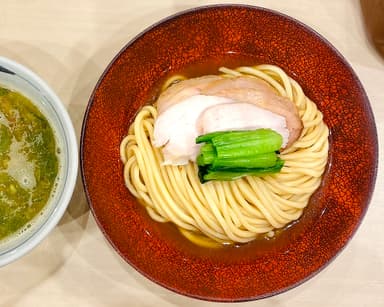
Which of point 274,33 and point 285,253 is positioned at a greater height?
point 274,33

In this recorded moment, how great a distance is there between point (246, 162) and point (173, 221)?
9.9 inches

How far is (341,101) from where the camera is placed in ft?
4.96

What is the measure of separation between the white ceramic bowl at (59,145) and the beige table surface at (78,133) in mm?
212

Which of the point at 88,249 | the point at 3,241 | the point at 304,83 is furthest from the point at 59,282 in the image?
the point at 304,83

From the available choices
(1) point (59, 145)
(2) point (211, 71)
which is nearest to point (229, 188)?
(2) point (211, 71)

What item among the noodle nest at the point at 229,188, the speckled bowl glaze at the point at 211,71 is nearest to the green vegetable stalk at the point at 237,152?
the noodle nest at the point at 229,188

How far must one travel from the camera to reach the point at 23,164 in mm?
1322

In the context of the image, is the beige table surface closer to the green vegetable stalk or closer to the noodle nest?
the noodle nest

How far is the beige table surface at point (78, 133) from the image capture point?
1.49 metres

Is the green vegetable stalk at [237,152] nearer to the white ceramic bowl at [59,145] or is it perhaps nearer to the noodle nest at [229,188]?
the noodle nest at [229,188]

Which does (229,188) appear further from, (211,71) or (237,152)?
(211,71)

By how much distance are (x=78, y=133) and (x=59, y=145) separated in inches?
8.7

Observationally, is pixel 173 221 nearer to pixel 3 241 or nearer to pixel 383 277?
pixel 3 241

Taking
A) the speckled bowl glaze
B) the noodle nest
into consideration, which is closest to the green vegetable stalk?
the noodle nest
